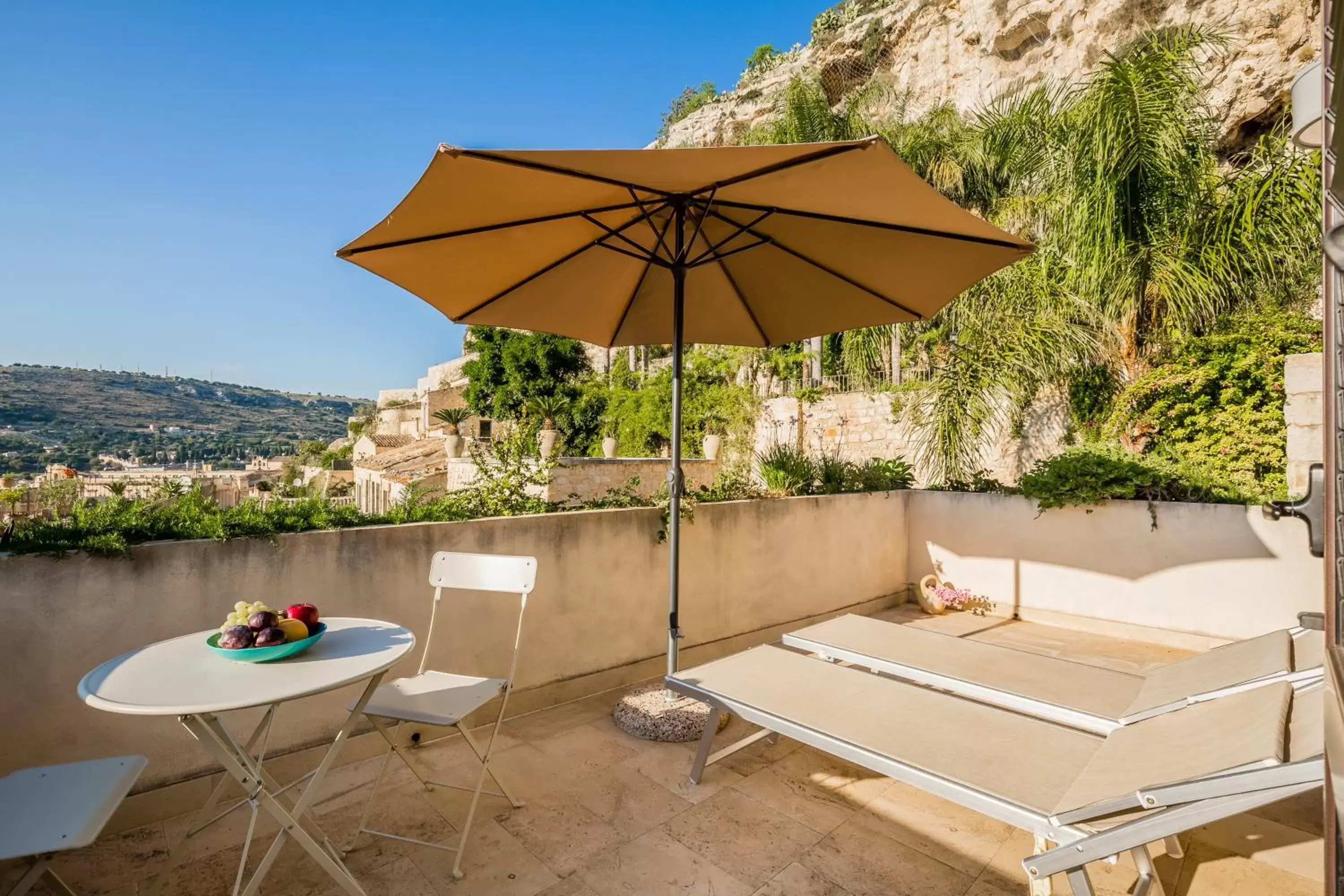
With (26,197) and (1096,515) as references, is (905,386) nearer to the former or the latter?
(1096,515)

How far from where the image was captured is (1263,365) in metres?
6.10

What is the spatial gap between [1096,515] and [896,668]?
3.14 m

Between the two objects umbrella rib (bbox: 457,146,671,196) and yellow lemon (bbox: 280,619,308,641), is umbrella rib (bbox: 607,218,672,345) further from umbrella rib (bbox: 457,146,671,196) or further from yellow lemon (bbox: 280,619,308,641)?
yellow lemon (bbox: 280,619,308,641)

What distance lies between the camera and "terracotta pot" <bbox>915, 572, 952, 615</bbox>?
518cm

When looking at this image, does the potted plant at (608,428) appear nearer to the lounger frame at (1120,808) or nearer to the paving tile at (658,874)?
the paving tile at (658,874)

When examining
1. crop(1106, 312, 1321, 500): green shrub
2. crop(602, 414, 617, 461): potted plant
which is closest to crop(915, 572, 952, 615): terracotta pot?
crop(1106, 312, 1321, 500): green shrub

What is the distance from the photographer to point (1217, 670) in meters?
2.23

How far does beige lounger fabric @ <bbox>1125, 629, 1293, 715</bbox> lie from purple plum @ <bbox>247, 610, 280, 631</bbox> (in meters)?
2.72

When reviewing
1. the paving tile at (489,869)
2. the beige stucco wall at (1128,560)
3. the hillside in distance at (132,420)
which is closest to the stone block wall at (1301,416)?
the beige stucco wall at (1128,560)

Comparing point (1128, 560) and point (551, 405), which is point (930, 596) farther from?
point (551, 405)

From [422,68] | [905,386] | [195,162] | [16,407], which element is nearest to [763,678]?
[905,386]

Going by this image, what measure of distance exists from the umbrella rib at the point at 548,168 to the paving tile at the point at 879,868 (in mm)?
2341

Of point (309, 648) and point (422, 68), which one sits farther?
point (422, 68)

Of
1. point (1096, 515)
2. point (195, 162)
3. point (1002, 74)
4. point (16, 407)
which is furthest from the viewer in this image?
point (16, 407)
